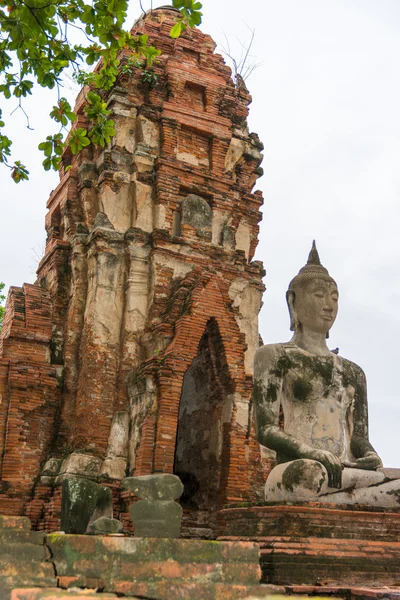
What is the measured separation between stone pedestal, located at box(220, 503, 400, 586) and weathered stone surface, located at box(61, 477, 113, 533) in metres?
Result: 3.47

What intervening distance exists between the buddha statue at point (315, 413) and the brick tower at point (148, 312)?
4800 mm

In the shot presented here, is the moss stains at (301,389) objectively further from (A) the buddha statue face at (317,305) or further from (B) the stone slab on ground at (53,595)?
(B) the stone slab on ground at (53,595)

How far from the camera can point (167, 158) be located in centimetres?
1388

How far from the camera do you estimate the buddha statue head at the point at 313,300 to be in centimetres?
726

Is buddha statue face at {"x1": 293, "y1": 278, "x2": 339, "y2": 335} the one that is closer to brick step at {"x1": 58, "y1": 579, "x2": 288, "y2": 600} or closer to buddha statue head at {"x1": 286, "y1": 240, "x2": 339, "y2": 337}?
buddha statue head at {"x1": 286, "y1": 240, "x2": 339, "y2": 337}

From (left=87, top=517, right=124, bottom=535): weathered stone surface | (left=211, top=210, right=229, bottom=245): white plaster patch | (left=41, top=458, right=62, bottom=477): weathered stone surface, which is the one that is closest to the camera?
(left=87, top=517, right=124, bottom=535): weathered stone surface

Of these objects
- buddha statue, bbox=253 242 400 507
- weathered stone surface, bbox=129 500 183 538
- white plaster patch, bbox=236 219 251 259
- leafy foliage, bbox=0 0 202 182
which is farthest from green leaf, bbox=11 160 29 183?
white plaster patch, bbox=236 219 251 259

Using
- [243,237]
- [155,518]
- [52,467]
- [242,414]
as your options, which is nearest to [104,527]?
[155,518]

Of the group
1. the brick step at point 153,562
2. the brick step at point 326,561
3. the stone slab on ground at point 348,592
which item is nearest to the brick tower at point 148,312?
the brick step at point 326,561

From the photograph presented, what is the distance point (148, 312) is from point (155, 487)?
27.6ft

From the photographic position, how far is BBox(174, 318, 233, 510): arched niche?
40.8ft

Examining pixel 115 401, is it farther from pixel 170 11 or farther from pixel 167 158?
pixel 170 11

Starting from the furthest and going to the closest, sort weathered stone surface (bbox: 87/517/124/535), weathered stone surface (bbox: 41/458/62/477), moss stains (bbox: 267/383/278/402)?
weathered stone surface (bbox: 41/458/62/477) < moss stains (bbox: 267/383/278/402) < weathered stone surface (bbox: 87/517/124/535)

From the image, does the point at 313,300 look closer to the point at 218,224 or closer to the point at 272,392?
the point at 272,392
